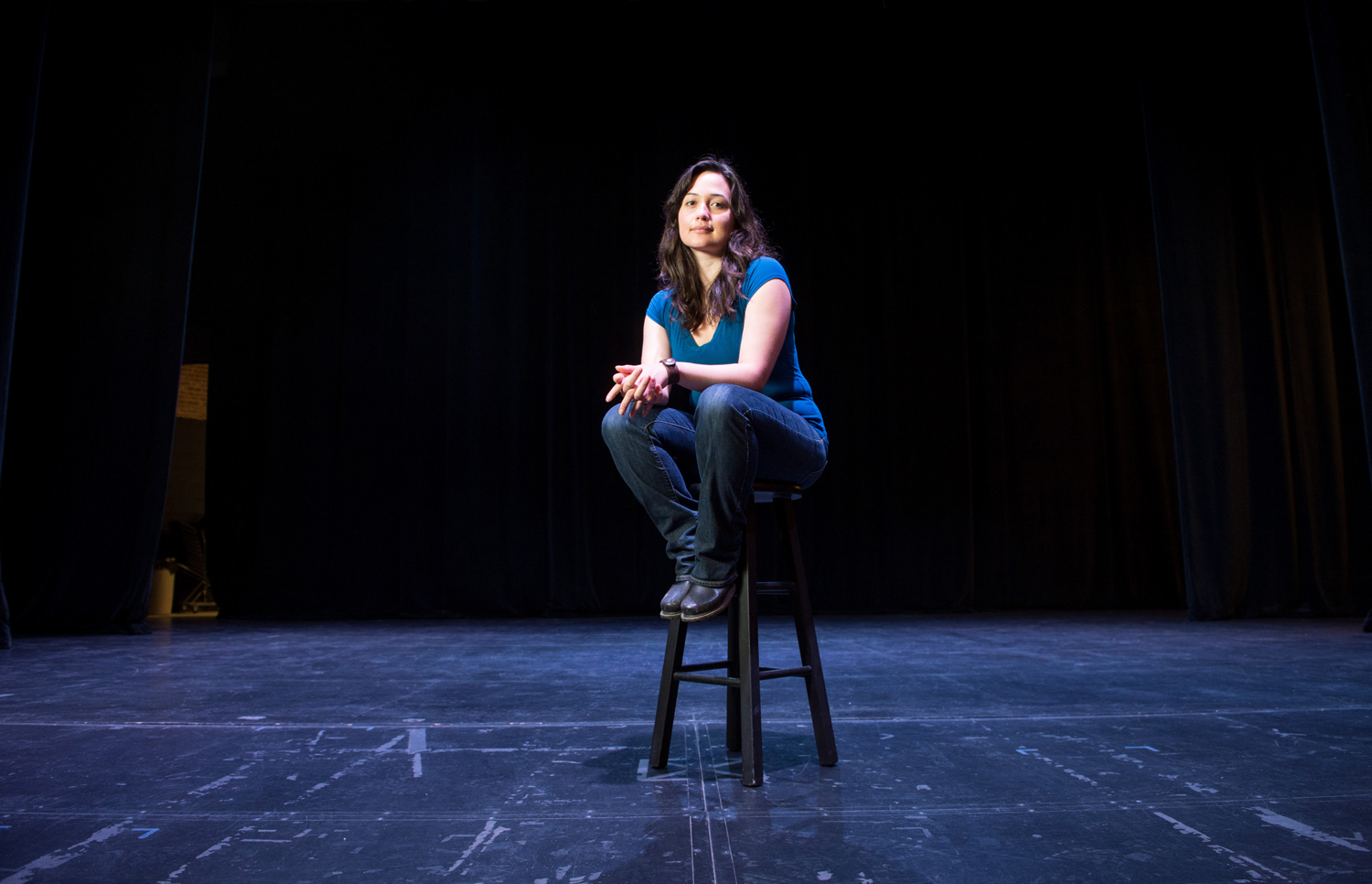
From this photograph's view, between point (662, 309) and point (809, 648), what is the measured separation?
706mm

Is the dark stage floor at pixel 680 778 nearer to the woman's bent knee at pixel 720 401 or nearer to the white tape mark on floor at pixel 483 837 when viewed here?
the white tape mark on floor at pixel 483 837

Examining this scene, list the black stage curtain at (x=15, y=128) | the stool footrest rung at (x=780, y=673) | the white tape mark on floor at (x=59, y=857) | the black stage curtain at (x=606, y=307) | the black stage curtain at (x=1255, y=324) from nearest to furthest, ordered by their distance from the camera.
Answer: the white tape mark on floor at (x=59, y=857) → the stool footrest rung at (x=780, y=673) → the black stage curtain at (x=15, y=128) → the black stage curtain at (x=1255, y=324) → the black stage curtain at (x=606, y=307)

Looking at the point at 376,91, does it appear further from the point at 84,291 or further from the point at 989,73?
the point at 989,73

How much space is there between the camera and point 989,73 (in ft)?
19.6

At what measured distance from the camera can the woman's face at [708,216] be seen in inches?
60.3

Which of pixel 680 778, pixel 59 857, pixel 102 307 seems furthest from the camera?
pixel 102 307

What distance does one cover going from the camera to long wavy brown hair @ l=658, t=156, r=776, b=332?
1535 millimetres

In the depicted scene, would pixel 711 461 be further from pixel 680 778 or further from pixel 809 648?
pixel 680 778

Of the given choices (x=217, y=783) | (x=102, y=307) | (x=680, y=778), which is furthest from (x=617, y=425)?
(x=102, y=307)

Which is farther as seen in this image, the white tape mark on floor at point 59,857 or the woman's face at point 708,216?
the woman's face at point 708,216

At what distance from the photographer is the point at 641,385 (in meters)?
1.28

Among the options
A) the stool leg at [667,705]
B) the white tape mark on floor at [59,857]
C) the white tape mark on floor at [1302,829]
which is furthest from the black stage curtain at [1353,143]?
the white tape mark on floor at [59,857]

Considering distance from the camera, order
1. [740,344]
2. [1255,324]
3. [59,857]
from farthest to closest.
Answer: [1255,324]
[740,344]
[59,857]

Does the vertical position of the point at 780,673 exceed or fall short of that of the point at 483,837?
it exceeds it
